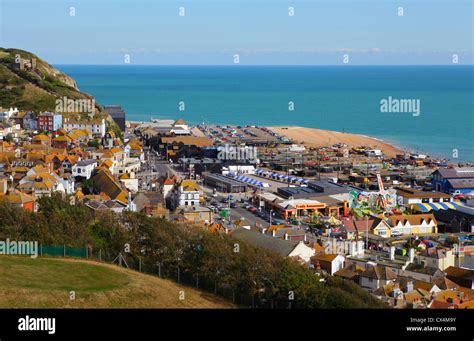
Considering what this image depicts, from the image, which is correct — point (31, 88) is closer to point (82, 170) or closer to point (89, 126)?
point (89, 126)

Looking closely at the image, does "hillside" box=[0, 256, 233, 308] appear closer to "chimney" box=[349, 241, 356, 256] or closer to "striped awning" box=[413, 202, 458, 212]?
"chimney" box=[349, 241, 356, 256]

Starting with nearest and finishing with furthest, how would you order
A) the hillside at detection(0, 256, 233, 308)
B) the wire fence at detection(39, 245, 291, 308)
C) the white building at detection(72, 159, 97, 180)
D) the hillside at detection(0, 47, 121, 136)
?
1. the hillside at detection(0, 256, 233, 308)
2. the wire fence at detection(39, 245, 291, 308)
3. the white building at detection(72, 159, 97, 180)
4. the hillside at detection(0, 47, 121, 136)

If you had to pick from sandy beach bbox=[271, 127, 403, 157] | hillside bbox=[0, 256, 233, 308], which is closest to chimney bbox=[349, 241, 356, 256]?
hillside bbox=[0, 256, 233, 308]

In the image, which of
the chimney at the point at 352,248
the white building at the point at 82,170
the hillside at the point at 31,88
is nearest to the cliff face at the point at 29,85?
the hillside at the point at 31,88

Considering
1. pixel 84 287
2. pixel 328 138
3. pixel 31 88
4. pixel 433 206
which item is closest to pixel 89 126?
pixel 31 88
